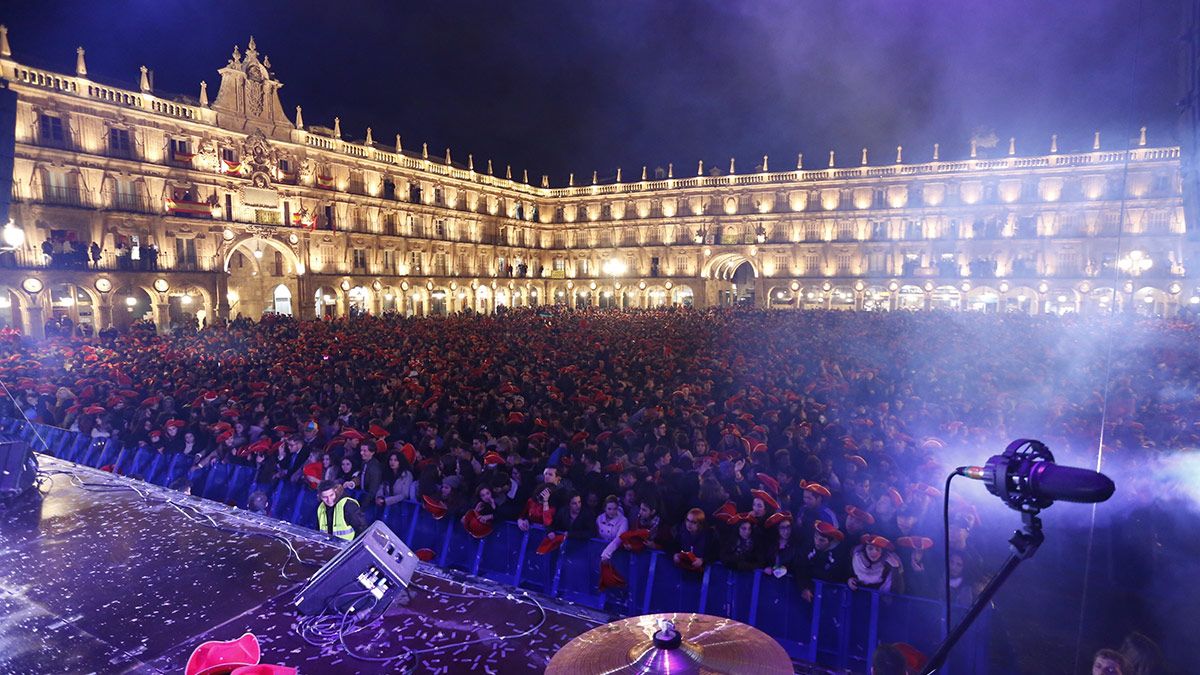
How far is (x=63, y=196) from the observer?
99.7 ft

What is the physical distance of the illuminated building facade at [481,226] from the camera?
3105 cm

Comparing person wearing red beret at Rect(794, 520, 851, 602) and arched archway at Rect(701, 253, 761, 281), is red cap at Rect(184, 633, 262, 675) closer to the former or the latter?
person wearing red beret at Rect(794, 520, 851, 602)

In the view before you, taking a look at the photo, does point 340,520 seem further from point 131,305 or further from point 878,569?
point 131,305

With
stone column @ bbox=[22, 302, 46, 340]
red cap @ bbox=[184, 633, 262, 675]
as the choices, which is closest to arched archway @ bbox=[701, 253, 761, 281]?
stone column @ bbox=[22, 302, 46, 340]

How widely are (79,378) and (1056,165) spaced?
194ft

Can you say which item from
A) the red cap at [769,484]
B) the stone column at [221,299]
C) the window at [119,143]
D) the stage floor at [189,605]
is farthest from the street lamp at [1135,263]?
the window at [119,143]

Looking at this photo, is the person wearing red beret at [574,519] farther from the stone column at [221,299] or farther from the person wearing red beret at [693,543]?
the stone column at [221,299]

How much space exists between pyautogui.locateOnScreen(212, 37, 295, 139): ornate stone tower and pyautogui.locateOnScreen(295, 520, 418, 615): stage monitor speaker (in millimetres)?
40625

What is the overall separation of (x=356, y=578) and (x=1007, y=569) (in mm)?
4337

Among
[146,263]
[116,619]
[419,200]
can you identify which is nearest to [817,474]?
[116,619]

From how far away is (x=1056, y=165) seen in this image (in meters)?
47.3

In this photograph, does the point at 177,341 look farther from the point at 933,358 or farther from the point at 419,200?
the point at 419,200

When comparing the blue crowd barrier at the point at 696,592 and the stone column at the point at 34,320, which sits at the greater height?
the stone column at the point at 34,320

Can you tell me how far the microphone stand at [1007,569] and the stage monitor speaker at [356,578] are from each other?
360 centimetres
